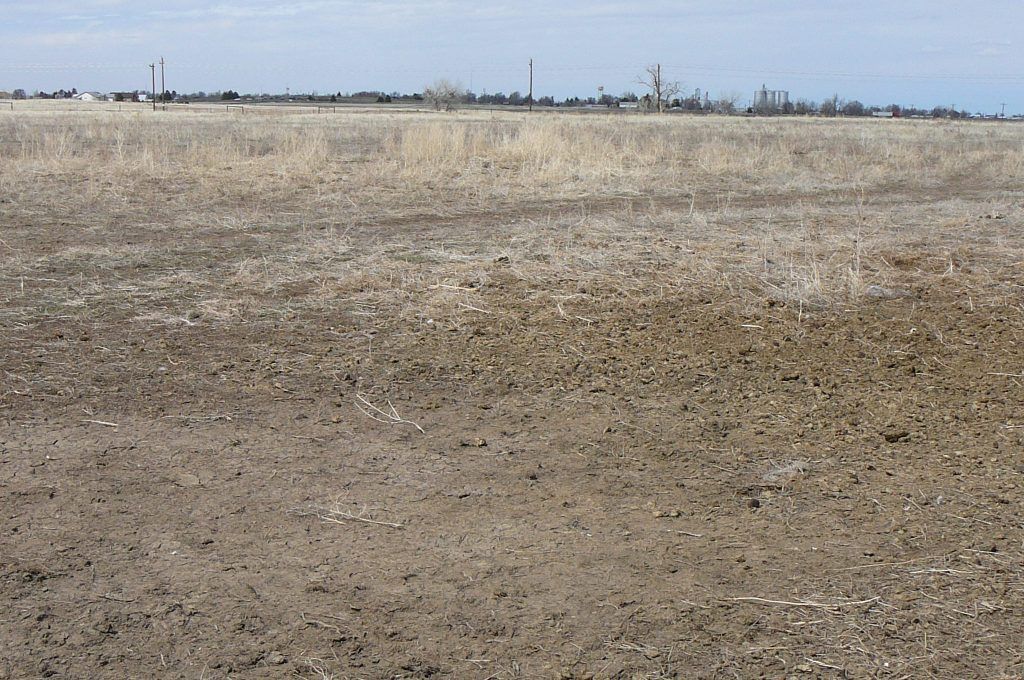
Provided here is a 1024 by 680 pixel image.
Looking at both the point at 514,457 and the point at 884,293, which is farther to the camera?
the point at 884,293

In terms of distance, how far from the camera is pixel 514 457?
3.59m

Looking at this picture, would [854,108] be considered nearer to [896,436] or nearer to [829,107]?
[829,107]

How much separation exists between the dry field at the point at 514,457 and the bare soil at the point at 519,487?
14 mm

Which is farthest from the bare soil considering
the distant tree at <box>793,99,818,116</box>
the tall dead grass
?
the distant tree at <box>793,99,818,116</box>

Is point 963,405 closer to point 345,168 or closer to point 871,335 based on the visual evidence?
point 871,335

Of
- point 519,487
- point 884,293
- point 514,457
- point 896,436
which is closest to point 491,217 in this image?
point 884,293

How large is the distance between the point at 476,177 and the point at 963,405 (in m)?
9.13

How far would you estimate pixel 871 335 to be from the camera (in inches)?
192

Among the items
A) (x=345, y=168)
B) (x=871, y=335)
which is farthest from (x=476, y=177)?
(x=871, y=335)

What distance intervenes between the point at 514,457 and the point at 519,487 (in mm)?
277

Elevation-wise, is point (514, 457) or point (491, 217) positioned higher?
point (491, 217)

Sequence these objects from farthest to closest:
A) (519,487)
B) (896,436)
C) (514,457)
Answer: (896,436), (514,457), (519,487)

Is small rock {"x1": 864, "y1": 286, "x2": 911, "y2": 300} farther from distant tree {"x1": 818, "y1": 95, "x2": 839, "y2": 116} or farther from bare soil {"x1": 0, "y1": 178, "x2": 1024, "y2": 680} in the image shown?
distant tree {"x1": 818, "y1": 95, "x2": 839, "y2": 116}

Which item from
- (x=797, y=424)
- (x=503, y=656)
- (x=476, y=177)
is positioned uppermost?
(x=476, y=177)
